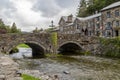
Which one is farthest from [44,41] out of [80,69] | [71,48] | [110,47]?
[80,69]

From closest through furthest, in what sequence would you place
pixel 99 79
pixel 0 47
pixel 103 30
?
pixel 99 79
pixel 0 47
pixel 103 30

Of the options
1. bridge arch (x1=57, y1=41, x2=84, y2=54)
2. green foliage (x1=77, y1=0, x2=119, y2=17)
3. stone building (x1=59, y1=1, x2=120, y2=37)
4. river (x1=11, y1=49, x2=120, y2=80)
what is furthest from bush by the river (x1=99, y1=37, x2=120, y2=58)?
green foliage (x1=77, y1=0, x2=119, y2=17)

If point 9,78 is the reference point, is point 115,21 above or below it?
above

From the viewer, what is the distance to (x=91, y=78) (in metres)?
22.8

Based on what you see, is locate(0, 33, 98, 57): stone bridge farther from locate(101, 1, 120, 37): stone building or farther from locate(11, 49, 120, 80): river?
locate(11, 49, 120, 80): river

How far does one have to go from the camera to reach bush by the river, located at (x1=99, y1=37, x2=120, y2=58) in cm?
4491

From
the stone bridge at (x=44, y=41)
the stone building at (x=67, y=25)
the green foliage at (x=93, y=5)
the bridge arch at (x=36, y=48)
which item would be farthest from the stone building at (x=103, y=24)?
the bridge arch at (x=36, y=48)

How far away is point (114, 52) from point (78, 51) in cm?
1367

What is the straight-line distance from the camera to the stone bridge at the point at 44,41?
44.5 meters

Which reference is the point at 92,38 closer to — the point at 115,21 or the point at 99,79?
the point at 115,21

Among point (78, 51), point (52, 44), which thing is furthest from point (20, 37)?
point (78, 51)

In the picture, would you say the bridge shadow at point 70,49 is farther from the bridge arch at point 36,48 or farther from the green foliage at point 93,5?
the green foliage at point 93,5

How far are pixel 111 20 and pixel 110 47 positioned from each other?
17008mm

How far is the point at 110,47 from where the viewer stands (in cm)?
4756
